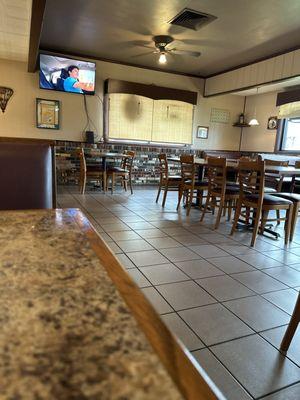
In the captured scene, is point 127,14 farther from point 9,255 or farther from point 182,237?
point 9,255

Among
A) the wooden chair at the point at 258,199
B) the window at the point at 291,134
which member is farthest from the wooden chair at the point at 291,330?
the window at the point at 291,134

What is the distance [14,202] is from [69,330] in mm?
1459

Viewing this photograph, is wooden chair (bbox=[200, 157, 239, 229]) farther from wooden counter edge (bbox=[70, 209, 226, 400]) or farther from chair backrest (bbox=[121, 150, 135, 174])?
wooden counter edge (bbox=[70, 209, 226, 400])

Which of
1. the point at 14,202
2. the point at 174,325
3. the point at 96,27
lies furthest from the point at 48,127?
the point at 174,325

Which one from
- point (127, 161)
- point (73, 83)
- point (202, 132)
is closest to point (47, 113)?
point (73, 83)

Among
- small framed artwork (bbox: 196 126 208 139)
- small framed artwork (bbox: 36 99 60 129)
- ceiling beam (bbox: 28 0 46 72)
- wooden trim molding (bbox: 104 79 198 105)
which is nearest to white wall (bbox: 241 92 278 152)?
small framed artwork (bbox: 196 126 208 139)

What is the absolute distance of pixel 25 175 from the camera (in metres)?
1.71

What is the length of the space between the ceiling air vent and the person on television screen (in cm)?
264

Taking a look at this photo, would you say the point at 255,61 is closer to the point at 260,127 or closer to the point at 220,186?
the point at 260,127

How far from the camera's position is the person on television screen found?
619 cm

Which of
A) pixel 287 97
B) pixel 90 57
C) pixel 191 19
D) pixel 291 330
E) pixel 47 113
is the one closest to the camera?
pixel 291 330

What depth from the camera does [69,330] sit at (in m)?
0.43

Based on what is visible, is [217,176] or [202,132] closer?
[217,176]

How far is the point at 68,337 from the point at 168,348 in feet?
0.48
